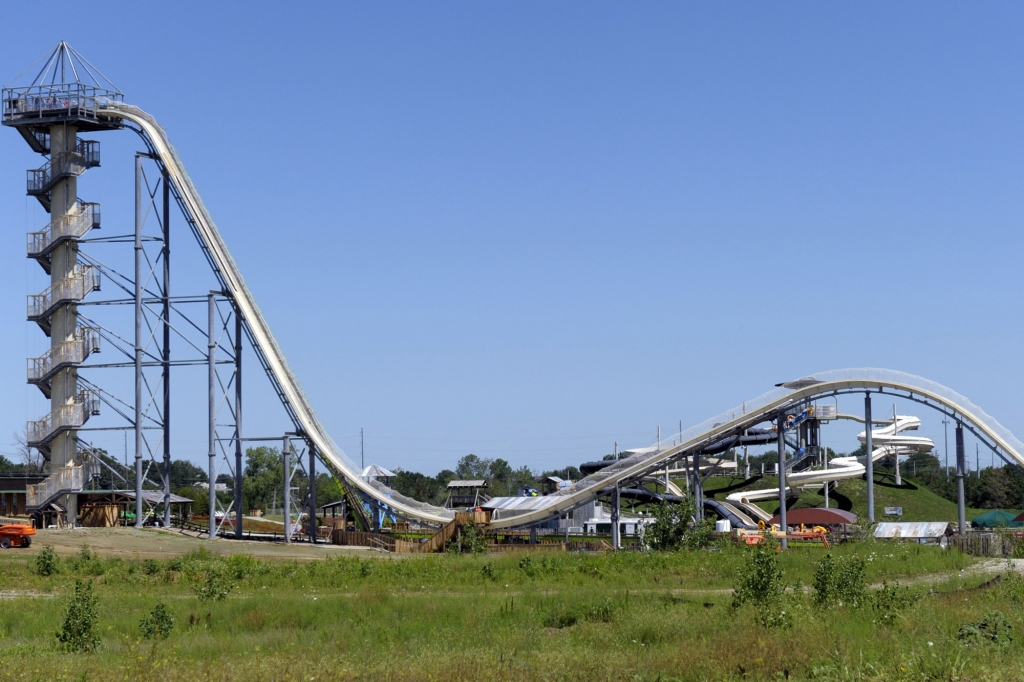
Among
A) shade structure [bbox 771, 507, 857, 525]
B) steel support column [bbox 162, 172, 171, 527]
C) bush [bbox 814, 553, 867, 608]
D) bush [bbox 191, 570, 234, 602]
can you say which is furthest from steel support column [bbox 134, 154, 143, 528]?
bush [bbox 814, 553, 867, 608]

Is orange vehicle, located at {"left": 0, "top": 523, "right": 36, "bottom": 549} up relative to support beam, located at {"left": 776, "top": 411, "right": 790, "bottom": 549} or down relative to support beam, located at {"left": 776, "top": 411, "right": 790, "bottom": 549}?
down

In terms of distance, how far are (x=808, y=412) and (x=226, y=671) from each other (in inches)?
1790

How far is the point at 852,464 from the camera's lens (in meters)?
79.4

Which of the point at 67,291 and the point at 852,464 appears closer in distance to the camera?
the point at 67,291

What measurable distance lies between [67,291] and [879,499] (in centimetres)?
5333

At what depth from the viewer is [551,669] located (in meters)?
16.8

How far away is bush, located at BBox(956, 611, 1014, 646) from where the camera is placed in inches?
680

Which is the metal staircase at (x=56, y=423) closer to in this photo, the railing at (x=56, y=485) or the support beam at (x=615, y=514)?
the railing at (x=56, y=485)

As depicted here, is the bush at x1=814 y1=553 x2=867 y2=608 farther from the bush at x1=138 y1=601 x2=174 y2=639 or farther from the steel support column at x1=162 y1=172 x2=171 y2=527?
the steel support column at x1=162 y1=172 x2=171 y2=527

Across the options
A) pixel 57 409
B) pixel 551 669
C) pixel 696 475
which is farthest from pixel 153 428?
pixel 551 669

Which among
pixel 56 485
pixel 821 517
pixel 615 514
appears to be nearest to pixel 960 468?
pixel 821 517

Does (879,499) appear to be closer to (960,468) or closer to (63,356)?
(960,468)

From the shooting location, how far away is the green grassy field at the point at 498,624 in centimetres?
1650

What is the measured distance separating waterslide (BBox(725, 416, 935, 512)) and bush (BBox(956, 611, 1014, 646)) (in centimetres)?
5160
